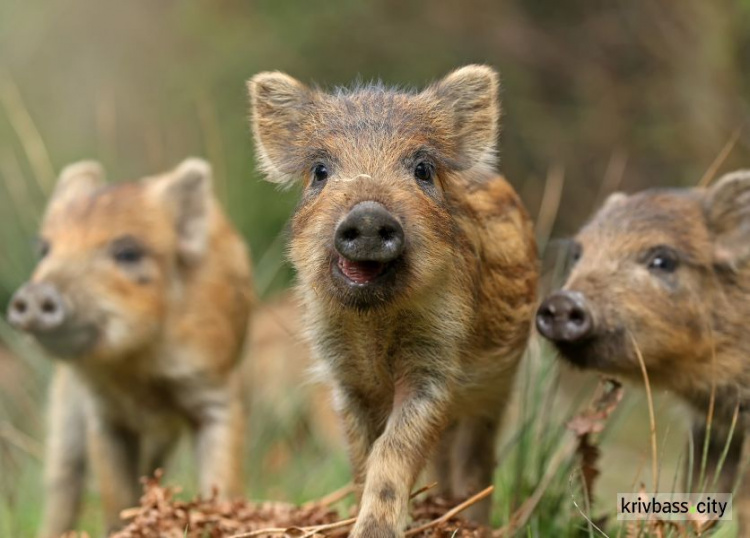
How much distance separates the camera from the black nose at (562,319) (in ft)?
16.9

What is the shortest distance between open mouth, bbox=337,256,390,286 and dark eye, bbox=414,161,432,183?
53cm

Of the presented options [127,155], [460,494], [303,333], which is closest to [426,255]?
[303,333]

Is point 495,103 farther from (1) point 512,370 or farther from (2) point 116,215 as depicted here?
(2) point 116,215

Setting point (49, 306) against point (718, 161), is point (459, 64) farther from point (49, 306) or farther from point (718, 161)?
point (49, 306)

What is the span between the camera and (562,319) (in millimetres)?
5188

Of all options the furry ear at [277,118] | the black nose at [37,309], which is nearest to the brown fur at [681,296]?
the furry ear at [277,118]

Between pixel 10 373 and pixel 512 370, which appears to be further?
pixel 10 373

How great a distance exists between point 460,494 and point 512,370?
729 mm

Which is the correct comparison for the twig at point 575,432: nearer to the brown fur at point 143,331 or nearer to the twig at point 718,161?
the twig at point 718,161

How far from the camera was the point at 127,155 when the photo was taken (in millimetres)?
13523

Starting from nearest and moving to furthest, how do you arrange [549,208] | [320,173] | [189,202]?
[320,173] → [189,202] → [549,208]

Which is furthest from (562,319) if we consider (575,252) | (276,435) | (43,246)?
(276,435)

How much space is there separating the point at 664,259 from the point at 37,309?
11.3 feet

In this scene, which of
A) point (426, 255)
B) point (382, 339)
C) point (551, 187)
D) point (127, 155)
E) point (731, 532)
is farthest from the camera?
point (127, 155)
